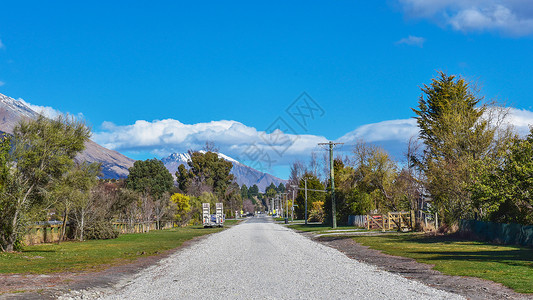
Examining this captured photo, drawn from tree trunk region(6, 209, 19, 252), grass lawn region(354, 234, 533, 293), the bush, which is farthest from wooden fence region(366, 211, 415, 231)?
tree trunk region(6, 209, 19, 252)

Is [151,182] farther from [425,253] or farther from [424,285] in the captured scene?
[424,285]

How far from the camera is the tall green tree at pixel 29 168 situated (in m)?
23.8

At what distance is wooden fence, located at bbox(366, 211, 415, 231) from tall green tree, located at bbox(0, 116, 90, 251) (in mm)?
28310

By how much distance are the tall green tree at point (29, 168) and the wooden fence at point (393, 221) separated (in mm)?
28310

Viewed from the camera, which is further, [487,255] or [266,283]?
[487,255]

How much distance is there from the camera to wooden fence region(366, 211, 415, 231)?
41.9 m

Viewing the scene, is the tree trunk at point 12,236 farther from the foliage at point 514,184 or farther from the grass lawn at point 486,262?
the foliage at point 514,184

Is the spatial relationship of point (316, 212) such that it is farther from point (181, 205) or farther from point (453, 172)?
point (453, 172)

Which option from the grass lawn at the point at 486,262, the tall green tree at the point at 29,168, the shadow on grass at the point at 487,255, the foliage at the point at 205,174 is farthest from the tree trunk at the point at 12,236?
the foliage at the point at 205,174

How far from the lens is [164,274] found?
15625mm

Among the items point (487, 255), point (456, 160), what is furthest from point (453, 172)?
point (487, 255)

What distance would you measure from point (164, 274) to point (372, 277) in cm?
655

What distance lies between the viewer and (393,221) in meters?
44.1

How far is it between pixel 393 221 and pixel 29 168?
3113cm
